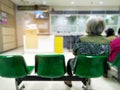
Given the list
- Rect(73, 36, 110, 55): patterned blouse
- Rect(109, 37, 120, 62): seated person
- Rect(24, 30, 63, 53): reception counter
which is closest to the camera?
Rect(73, 36, 110, 55): patterned blouse

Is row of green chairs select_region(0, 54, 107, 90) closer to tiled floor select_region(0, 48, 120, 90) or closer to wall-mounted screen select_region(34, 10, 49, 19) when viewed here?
tiled floor select_region(0, 48, 120, 90)

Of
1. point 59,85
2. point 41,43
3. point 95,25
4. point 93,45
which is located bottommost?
point 59,85

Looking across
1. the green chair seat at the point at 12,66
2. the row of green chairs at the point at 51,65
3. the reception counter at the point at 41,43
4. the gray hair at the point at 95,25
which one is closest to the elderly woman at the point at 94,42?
the gray hair at the point at 95,25

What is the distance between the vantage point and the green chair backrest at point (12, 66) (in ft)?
6.26

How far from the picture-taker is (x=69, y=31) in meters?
9.62

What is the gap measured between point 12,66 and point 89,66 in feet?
3.65

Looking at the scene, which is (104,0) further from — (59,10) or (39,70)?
(39,70)

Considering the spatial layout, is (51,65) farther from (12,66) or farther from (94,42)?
(94,42)

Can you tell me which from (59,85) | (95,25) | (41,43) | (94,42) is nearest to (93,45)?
(94,42)

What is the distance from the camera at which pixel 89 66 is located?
75.5 inches

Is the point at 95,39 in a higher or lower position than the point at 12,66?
higher

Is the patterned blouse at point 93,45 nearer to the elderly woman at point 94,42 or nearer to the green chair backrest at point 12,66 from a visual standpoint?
the elderly woman at point 94,42

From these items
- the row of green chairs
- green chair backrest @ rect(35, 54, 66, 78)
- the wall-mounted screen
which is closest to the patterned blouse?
the row of green chairs

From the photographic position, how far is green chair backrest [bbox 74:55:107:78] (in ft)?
6.19
